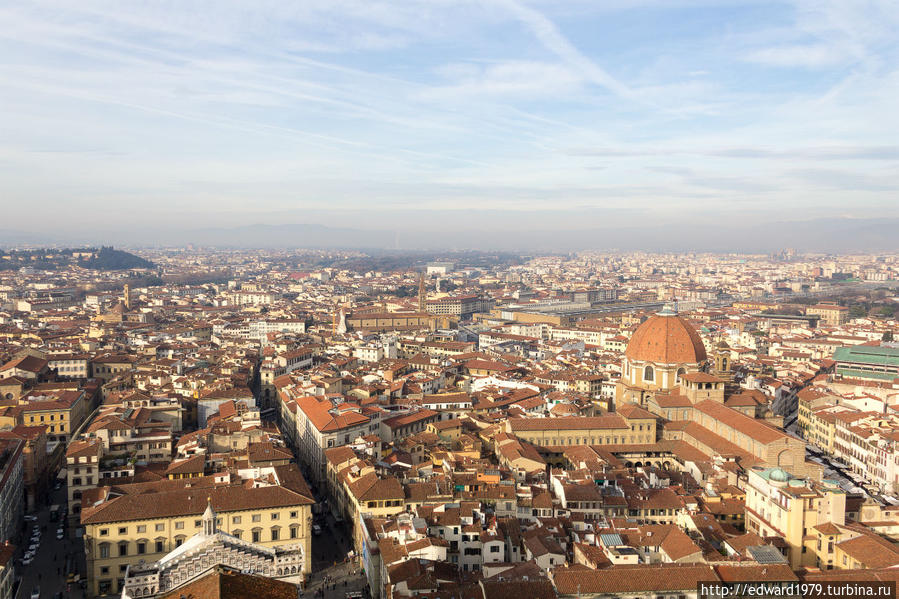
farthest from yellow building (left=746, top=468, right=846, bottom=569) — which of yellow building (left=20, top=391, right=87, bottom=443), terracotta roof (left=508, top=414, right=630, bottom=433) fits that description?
yellow building (left=20, top=391, right=87, bottom=443)

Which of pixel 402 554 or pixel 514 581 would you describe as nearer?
pixel 514 581

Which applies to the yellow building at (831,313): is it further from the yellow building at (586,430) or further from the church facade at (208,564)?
the church facade at (208,564)

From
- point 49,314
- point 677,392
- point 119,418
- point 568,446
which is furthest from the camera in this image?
point 49,314

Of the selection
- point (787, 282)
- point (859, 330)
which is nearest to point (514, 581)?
point (859, 330)

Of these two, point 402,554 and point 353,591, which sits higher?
point 402,554

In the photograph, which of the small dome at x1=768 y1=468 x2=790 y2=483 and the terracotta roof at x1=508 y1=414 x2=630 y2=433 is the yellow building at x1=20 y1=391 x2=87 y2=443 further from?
the small dome at x1=768 y1=468 x2=790 y2=483

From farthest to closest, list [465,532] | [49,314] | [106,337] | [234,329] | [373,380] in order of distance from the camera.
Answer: [49,314] → [234,329] → [106,337] → [373,380] → [465,532]

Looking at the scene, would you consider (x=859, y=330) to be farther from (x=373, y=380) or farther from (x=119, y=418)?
(x=119, y=418)
